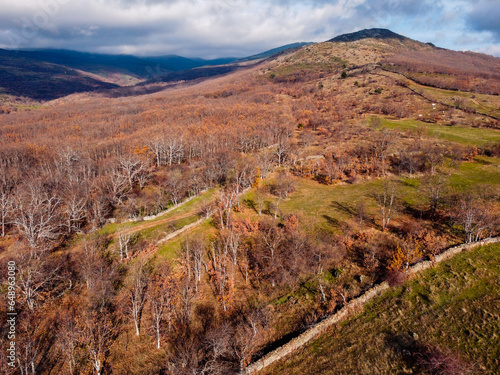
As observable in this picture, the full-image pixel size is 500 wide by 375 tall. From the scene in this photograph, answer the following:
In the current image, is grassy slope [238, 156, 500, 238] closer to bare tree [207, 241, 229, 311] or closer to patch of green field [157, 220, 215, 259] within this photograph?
patch of green field [157, 220, 215, 259]

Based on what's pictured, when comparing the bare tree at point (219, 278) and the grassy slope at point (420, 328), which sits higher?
the grassy slope at point (420, 328)

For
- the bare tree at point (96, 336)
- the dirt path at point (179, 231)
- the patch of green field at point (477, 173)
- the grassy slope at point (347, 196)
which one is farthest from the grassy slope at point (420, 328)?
the patch of green field at point (477, 173)

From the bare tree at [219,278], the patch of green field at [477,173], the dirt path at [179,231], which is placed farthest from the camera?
the patch of green field at [477,173]

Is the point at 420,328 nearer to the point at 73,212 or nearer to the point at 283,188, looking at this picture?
the point at 283,188

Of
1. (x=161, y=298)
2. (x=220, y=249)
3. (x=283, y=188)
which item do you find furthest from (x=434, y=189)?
(x=161, y=298)

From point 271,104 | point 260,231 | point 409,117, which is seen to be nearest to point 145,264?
point 260,231

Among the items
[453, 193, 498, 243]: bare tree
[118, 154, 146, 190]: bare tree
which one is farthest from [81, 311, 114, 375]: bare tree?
[453, 193, 498, 243]: bare tree

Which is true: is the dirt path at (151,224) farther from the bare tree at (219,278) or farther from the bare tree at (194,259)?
the bare tree at (219,278)
